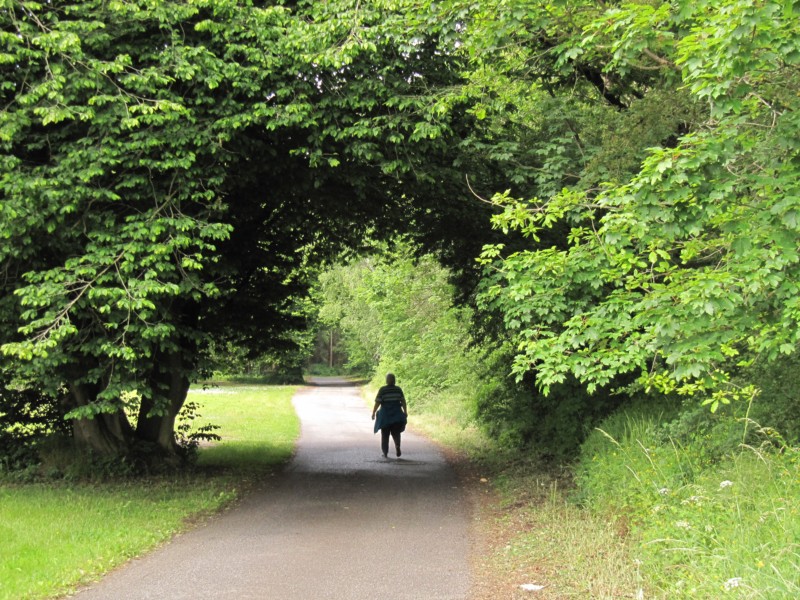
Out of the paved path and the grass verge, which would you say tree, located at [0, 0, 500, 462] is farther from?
the grass verge

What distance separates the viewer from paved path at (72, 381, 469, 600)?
19.8 feet

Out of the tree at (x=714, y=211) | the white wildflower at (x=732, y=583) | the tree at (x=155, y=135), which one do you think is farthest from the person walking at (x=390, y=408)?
the white wildflower at (x=732, y=583)

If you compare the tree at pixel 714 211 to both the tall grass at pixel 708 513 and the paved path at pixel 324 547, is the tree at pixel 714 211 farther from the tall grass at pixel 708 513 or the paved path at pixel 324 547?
the paved path at pixel 324 547

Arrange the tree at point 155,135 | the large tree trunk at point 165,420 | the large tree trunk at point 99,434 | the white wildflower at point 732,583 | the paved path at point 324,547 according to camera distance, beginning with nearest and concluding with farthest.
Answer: the white wildflower at point 732,583
the paved path at point 324,547
the tree at point 155,135
the large tree trunk at point 99,434
the large tree trunk at point 165,420

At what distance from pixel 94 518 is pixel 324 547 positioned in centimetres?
299

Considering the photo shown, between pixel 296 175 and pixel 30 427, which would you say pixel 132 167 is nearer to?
pixel 296 175

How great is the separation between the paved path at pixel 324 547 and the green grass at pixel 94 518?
0.96ft

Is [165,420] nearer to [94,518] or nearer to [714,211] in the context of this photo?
[94,518]

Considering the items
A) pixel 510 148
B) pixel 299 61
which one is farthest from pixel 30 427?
pixel 510 148

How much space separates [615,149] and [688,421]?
3.41 metres

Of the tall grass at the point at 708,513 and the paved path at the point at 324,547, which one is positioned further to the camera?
the paved path at the point at 324,547

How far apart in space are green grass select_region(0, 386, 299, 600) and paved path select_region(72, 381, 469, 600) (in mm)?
293

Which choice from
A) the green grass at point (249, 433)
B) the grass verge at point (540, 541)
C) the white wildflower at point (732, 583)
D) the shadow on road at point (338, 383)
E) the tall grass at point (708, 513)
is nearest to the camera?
the white wildflower at point (732, 583)

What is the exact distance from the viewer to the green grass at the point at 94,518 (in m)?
6.23
